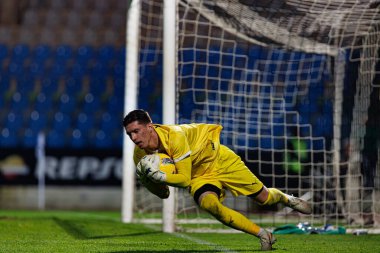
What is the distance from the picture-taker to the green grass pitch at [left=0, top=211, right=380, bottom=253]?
6.99m

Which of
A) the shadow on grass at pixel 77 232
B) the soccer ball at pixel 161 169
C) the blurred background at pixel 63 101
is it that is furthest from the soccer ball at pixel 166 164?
the blurred background at pixel 63 101

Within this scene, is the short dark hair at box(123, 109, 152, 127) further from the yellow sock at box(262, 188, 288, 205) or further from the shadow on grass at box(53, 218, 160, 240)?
the shadow on grass at box(53, 218, 160, 240)

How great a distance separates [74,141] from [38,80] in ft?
7.36

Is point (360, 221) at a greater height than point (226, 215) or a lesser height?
lesser

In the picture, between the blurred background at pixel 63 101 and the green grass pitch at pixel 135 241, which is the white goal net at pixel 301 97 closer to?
the green grass pitch at pixel 135 241

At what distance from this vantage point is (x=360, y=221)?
11438 millimetres

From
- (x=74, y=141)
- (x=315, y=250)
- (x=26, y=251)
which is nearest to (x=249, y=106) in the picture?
(x=315, y=250)

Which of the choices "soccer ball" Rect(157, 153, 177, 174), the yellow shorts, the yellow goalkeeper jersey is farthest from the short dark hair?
the yellow shorts

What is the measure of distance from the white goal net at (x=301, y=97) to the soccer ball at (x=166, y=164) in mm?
4598

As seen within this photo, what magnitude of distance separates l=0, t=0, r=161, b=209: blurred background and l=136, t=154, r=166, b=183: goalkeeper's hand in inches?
504

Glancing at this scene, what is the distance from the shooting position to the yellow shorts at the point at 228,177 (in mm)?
6494

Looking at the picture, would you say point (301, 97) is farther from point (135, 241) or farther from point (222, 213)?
point (222, 213)

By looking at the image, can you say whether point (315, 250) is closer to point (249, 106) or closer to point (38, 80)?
point (249, 106)

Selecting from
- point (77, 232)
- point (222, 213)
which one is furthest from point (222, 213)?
point (77, 232)
